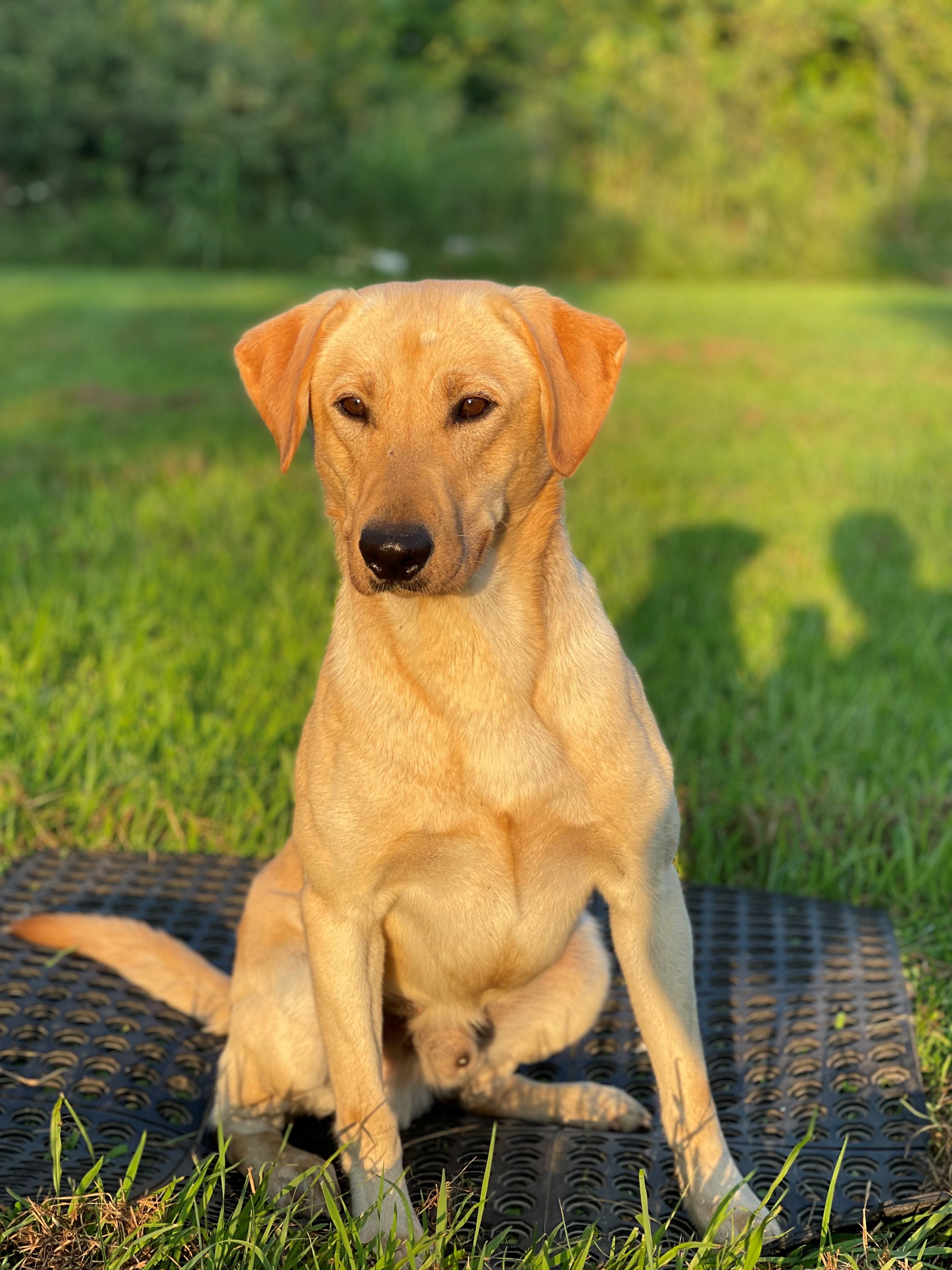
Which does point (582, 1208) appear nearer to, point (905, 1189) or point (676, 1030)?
point (676, 1030)

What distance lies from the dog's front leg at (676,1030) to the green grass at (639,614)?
576 mm

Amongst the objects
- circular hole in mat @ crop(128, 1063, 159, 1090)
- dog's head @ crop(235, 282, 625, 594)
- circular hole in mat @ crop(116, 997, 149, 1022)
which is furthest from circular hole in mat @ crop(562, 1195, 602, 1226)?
dog's head @ crop(235, 282, 625, 594)

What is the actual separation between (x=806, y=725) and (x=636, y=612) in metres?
1.10

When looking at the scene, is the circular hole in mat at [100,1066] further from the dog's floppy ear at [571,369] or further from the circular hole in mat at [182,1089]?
the dog's floppy ear at [571,369]

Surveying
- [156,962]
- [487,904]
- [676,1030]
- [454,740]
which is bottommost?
[156,962]

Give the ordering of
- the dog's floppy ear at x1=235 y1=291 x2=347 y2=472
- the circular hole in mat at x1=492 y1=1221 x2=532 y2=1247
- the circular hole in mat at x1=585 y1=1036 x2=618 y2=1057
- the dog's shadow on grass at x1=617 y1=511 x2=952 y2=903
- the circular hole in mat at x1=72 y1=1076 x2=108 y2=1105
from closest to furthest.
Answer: the circular hole in mat at x1=492 y1=1221 x2=532 y2=1247, the dog's floppy ear at x1=235 y1=291 x2=347 y2=472, the circular hole in mat at x1=72 y1=1076 x2=108 y2=1105, the circular hole in mat at x1=585 y1=1036 x2=618 y2=1057, the dog's shadow on grass at x1=617 y1=511 x2=952 y2=903

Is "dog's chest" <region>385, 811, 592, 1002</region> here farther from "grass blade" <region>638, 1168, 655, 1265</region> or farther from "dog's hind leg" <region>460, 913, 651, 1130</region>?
"grass blade" <region>638, 1168, 655, 1265</region>

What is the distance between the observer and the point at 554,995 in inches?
96.3

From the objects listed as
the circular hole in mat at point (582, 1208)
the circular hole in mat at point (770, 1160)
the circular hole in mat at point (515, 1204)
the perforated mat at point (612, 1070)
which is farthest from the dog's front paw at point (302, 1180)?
the circular hole in mat at point (770, 1160)

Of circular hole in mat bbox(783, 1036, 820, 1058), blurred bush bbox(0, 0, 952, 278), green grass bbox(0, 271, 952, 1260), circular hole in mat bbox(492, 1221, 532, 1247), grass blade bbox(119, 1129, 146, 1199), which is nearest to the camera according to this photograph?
grass blade bbox(119, 1129, 146, 1199)

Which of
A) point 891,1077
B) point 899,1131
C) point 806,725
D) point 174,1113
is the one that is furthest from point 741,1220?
point 806,725

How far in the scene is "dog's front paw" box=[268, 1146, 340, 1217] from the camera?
6.70ft

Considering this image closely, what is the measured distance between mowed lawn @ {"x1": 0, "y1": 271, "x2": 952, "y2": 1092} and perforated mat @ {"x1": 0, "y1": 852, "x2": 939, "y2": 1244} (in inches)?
6.8

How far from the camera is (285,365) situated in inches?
89.7
